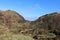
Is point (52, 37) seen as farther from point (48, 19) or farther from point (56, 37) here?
point (48, 19)

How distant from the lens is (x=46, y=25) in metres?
29.7

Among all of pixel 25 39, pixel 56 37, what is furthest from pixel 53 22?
pixel 25 39

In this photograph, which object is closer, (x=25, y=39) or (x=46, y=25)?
(x=25, y=39)

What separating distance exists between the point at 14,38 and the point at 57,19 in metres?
16.4

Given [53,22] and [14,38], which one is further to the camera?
[53,22]

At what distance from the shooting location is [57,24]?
29.3 m

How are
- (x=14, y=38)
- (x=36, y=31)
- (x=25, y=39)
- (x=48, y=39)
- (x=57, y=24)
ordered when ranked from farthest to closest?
(x=57, y=24), (x=36, y=31), (x=48, y=39), (x=25, y=39), (x=14, y=38)

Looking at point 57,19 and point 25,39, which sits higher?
point 57,19

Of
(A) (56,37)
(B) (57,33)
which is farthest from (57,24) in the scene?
(A) (56,37)

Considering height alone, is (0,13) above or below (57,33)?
above

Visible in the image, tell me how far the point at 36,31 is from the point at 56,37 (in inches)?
108

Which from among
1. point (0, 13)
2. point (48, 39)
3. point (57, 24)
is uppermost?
point (0, 13)

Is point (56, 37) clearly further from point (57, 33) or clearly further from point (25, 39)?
point (25, 39)

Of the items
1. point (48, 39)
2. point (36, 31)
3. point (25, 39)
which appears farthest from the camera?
point (36, 31)
